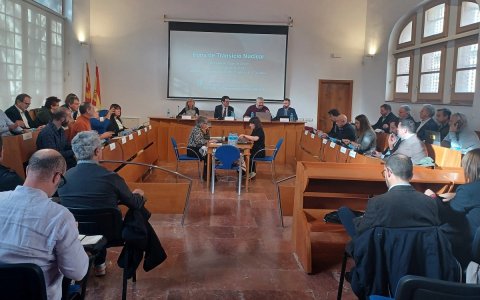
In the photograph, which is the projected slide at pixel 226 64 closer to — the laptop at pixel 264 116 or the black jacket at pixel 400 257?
the laptop at pixel 264 116

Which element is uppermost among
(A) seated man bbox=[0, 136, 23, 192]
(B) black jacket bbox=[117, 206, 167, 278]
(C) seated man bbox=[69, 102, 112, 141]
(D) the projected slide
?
(D) the projected slide

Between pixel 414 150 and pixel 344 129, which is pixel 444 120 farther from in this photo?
pixel 414 150

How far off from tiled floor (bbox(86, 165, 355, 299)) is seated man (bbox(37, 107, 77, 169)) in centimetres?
131

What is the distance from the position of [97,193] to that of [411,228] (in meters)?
1.93

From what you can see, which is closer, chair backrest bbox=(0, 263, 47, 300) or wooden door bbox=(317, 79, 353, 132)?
chair backrest bbox=(0, 263, 47, 300)

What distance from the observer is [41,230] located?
5.86 ft

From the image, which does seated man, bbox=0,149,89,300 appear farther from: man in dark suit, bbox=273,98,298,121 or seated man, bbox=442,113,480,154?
man in dark suit, bbox=273,98,298,121

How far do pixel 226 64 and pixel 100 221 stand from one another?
365 inches

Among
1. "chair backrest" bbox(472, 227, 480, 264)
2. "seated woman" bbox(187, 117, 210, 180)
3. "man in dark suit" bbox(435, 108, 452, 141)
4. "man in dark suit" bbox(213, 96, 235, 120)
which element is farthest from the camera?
"man in dark suit" bbox(213, 96, 235, 120)

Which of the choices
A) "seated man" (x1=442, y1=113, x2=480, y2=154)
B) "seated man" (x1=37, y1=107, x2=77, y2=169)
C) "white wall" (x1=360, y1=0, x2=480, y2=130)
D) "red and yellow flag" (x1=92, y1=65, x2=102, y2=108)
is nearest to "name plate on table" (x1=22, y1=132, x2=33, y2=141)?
"seated man" (x1=37, y1=107, x2=77, y2=169)

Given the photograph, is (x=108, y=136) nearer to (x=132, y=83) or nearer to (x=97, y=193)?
(x=97, y=193)

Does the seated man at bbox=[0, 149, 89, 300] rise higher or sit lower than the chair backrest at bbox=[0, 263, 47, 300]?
higher

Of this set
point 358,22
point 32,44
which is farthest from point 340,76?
point 32,44

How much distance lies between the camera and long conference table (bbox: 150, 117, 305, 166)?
9.64 metres
